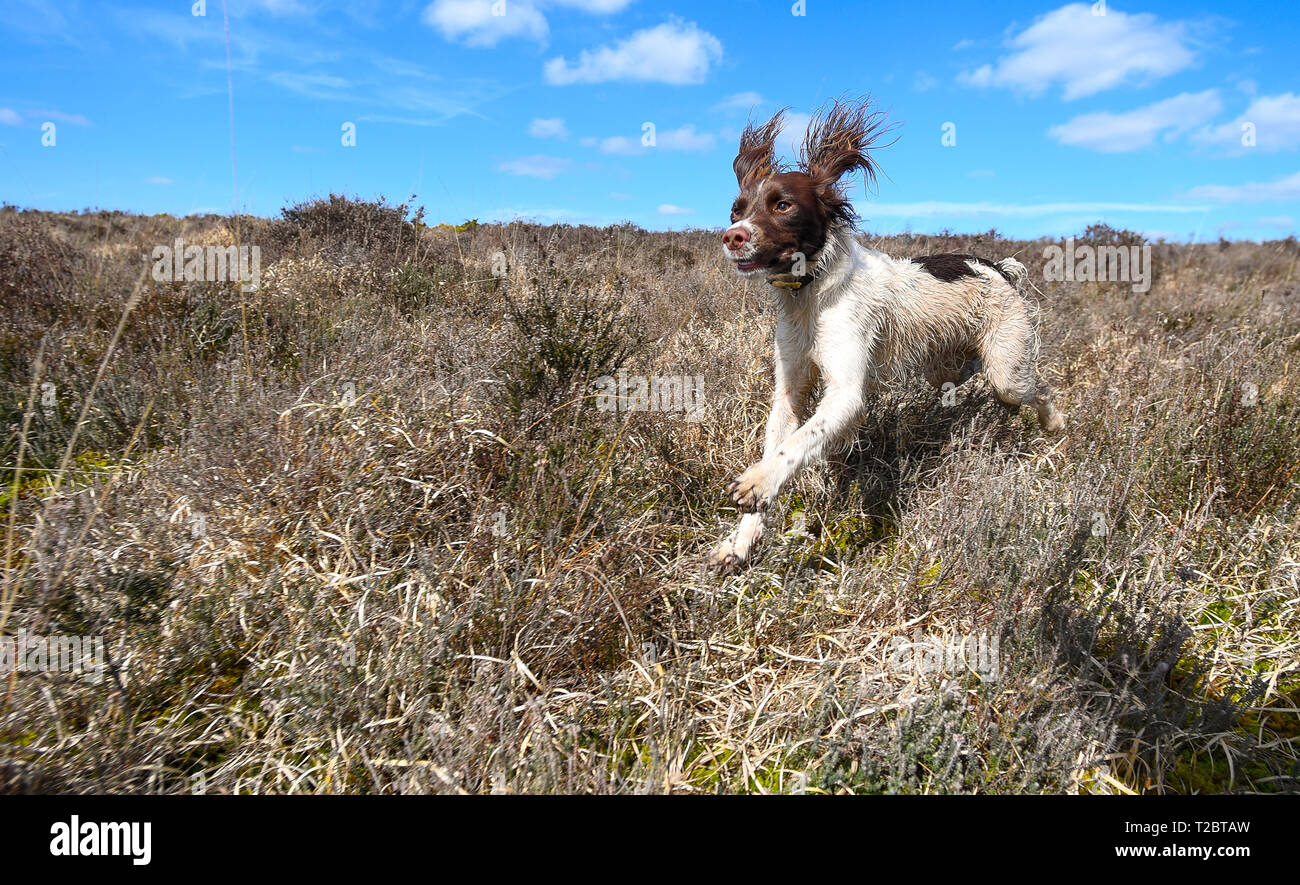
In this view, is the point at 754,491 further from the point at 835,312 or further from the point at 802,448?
the point at 835,312

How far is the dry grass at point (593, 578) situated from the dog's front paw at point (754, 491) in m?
0.36

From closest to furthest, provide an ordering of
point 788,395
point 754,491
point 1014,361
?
1. point 754,491
2. point 788,395
3. point 1014,361

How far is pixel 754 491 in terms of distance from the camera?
2.68 metres

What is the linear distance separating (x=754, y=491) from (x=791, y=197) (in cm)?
156

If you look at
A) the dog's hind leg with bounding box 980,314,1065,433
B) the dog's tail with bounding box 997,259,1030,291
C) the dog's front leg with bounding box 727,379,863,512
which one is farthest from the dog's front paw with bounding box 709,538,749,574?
the dog's tail with bounding box 997,259,1030,291

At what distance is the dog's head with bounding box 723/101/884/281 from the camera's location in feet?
10.3

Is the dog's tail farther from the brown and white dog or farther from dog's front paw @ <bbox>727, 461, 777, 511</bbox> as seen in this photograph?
dog's front paw @ <bbox>727, 461, 777, 511</bbox>

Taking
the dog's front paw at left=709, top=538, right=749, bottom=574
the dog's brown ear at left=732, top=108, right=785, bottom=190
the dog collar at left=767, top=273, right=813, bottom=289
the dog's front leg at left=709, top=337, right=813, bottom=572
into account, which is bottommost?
the dog's front paw at left=709, top=538, right=749, bottom=574

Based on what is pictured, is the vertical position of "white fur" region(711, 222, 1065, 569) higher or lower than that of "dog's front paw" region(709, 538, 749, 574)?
higher

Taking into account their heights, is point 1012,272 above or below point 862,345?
above

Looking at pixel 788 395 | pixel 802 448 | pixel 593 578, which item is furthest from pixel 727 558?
pixel 788 395
